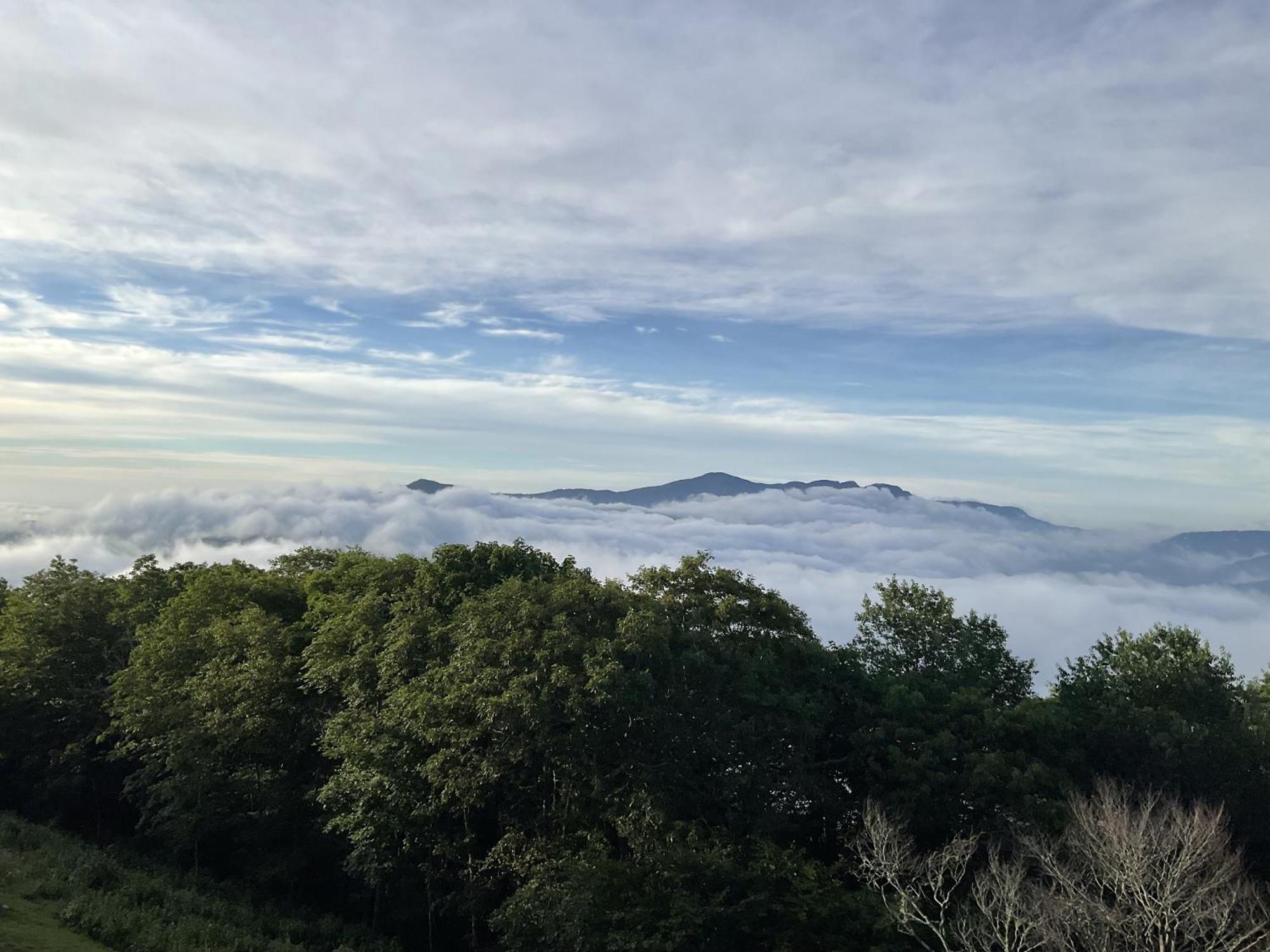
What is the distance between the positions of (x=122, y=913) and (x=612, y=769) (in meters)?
12.5

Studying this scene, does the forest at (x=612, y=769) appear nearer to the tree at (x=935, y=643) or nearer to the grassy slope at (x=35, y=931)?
the tree at (x=935, y=643)

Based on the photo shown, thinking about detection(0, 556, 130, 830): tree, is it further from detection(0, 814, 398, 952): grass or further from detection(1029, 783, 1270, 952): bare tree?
detection(1029, 783, 1270, 952): bare tree

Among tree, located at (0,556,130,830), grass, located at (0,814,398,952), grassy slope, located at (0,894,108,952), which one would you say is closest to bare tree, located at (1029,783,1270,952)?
grass, located at (0,814,398,952)

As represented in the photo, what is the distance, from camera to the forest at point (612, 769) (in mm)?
20062

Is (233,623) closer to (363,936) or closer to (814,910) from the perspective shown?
(363,936)

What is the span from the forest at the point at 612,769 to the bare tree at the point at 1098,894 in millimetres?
181

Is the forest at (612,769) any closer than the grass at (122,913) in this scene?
No

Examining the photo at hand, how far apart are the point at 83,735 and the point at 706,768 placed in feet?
97.4

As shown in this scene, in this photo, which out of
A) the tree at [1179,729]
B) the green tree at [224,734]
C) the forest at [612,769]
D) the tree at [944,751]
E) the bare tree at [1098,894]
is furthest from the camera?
the tree at [1179,729]

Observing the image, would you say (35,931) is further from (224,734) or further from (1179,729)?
(1179,729)

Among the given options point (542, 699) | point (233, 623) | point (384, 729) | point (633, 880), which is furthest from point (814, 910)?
point (233, 623)

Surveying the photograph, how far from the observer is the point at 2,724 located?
119 ft

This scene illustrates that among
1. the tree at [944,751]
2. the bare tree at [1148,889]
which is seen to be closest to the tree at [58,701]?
the tree at [944,751]

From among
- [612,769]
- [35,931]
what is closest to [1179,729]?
[612,769]
